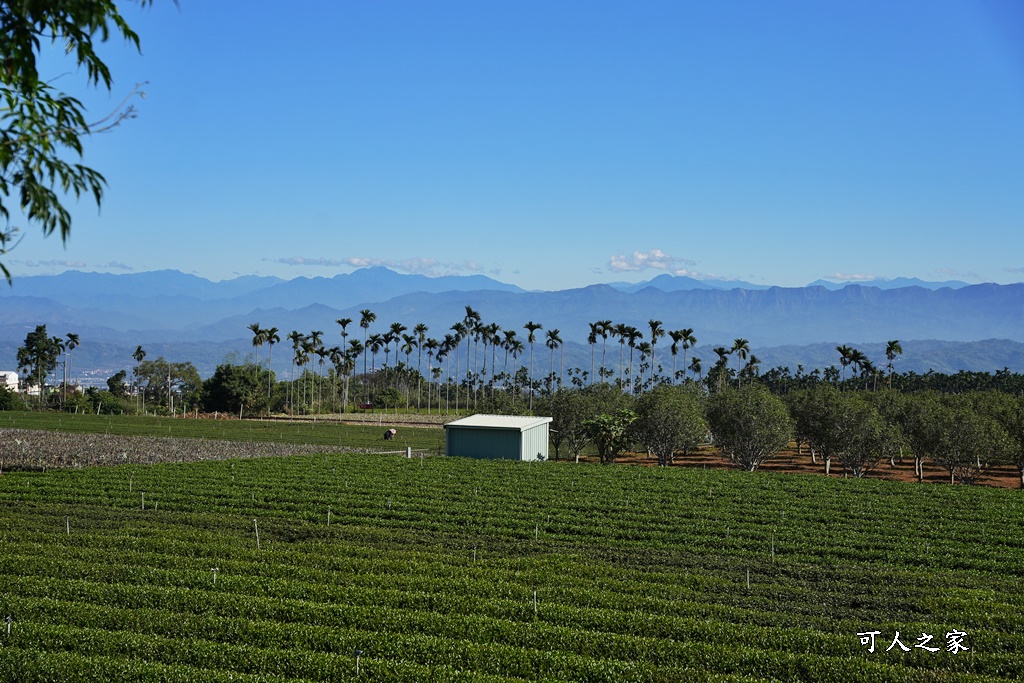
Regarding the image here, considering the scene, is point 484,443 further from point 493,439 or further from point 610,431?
point 610,431

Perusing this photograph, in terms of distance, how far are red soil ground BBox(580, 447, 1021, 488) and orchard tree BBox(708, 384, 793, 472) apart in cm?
601

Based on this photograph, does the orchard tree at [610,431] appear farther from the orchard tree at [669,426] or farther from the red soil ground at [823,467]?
the red soil ground at [823,467]

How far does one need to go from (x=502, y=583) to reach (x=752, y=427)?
163 ft

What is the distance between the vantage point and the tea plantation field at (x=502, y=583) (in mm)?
17672

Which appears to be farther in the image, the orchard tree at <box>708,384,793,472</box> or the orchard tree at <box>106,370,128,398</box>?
the orchard tree at <box>106,370,128,398</box>

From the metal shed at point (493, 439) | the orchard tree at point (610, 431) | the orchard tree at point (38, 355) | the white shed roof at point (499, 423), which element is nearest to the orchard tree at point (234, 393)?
the orchard tree at point (38, 355)

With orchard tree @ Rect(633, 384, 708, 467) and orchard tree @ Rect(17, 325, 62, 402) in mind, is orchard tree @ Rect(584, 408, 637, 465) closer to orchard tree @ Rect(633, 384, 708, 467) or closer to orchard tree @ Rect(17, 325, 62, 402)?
orchard tree @ Rect(633, 384, 708, 467)

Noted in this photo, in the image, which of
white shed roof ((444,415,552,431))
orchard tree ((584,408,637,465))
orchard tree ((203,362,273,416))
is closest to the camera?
white shed roof ((444,415,552,431))

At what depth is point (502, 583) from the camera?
24203 mm

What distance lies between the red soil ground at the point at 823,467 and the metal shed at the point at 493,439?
52.7ft

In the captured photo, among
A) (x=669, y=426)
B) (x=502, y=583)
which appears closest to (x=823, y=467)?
(x=669, y=426)

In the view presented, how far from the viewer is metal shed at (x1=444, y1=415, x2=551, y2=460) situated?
201 feet

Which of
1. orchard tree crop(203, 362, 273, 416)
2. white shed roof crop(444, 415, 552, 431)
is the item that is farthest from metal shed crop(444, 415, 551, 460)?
orchard tree crop(203, 362, 273, 416)

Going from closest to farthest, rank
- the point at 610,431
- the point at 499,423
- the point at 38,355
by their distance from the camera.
Result: the point at 499,423, the point at 610,431, the point at 38,355
